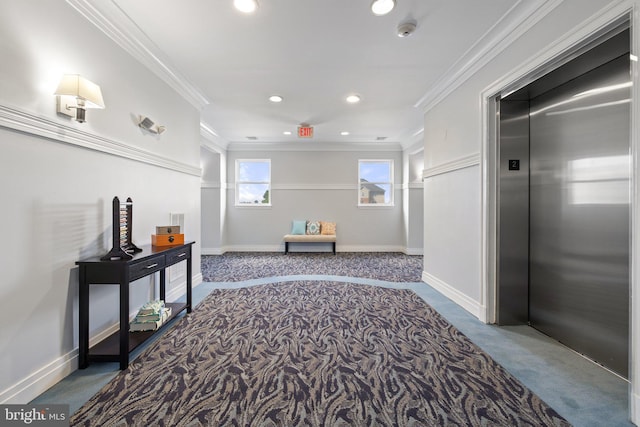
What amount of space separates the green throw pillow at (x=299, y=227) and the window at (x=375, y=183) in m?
1.58

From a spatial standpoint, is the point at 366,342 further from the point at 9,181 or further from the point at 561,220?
the point at 9,181

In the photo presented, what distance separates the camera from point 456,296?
3203 mm

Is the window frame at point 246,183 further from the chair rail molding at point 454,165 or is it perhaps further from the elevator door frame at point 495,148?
the elevator door frame at point 495,148

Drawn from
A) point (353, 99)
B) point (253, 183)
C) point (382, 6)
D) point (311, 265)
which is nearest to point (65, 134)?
point (382, 6)

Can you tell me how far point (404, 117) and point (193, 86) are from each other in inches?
138

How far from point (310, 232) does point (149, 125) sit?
14.8ft

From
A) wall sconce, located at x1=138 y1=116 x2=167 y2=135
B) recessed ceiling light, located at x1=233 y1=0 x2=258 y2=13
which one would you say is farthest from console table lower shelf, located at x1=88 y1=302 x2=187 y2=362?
recessed ceiling light, located at x1=233 y1=0 x2=258 y2=13

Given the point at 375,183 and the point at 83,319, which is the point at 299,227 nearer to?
the point at 375,183

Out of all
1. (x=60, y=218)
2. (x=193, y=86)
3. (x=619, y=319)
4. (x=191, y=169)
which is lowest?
(x=619, y=319)

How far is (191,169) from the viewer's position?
3676mm

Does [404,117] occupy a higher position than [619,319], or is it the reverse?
[404,117]

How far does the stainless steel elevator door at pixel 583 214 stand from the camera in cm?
185

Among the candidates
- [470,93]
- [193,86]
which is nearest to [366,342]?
[470,93]

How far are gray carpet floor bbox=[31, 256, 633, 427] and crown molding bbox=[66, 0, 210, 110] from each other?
8.68 ft
